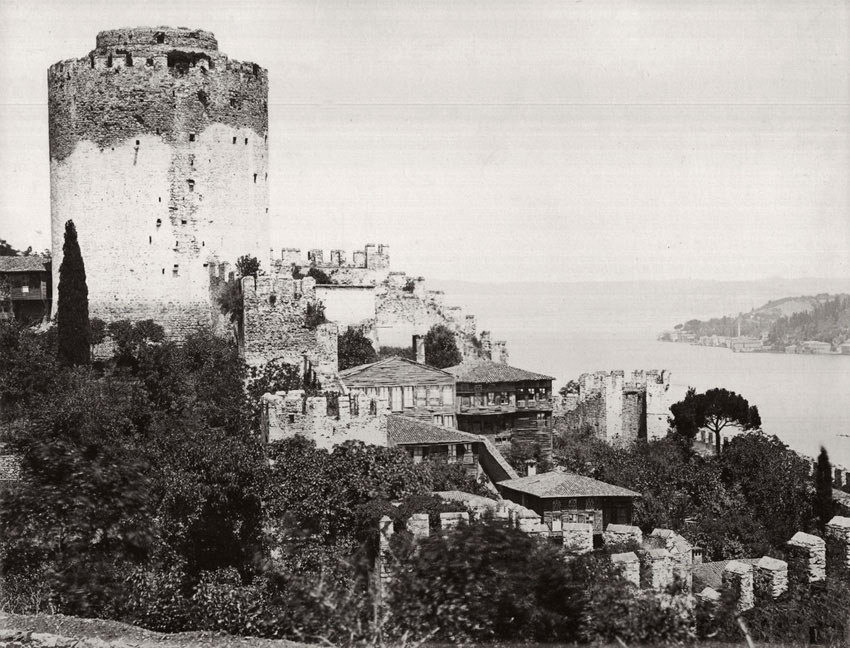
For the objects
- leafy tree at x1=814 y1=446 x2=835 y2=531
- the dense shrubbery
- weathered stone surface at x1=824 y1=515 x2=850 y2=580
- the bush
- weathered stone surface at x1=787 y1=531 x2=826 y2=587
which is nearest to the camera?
the bush

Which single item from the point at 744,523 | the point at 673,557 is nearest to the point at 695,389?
the point at 744,523

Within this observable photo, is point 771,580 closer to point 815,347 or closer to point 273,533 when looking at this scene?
point 273,533

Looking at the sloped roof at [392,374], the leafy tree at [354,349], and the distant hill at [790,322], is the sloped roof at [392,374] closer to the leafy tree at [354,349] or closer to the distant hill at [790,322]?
the leafy tree at [354,349]

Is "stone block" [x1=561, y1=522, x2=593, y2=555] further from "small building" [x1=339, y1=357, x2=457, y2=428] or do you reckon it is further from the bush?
"small building" [x1=339, y1=357, x2=457, y2=428]

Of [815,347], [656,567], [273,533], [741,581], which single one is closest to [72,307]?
[273,533]

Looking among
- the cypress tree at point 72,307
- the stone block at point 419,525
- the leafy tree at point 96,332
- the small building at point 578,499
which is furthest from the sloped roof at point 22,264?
the stone block at point 419,525

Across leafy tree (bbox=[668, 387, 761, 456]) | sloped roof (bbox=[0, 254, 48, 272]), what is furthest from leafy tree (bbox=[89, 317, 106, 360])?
leafy tree (bbox=[668, 387, 761, 456])
